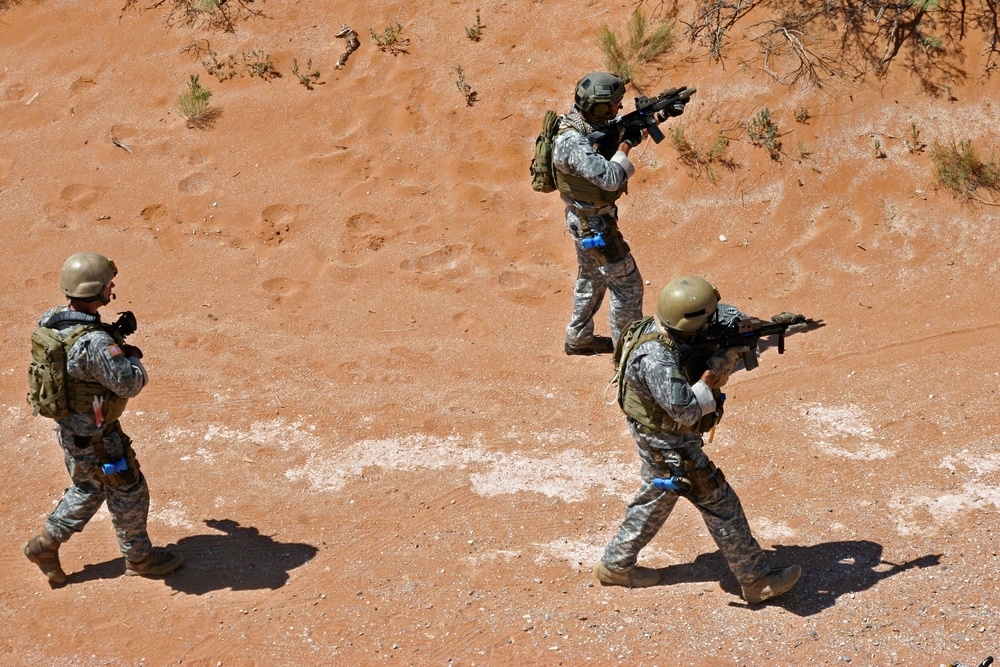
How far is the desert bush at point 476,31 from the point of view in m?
10.7

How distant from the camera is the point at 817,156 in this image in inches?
358

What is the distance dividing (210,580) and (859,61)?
7.40m

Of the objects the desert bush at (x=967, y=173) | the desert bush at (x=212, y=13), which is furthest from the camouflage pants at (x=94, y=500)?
the desert bush at (x=212, y=13)

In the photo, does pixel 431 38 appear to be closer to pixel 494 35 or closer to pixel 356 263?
pixel 494 35

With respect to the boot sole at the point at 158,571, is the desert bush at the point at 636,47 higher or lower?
higher

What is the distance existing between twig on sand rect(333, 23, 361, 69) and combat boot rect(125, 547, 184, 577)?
6.50 m

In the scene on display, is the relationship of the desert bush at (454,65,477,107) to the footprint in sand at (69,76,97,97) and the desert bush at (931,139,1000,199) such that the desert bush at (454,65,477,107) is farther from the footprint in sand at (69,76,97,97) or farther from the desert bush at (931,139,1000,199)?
the desert bush at (931,139,1000,199)

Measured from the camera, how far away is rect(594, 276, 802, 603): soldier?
15.4 feet

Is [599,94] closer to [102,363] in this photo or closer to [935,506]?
[935,506]

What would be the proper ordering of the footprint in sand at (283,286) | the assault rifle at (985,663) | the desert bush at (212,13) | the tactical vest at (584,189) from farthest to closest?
the desert bush at (212,13)
the footprint in sand at (283,286)
the tactical vest at (584,189)
the assault rifle at (985,663)

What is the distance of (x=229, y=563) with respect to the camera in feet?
19.6

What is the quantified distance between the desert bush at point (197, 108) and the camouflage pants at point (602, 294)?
201 inches

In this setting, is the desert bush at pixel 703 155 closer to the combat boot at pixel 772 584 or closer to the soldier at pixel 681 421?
the soldier at pixel 681 421

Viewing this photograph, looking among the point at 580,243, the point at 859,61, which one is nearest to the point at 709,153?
the point at 859,61
